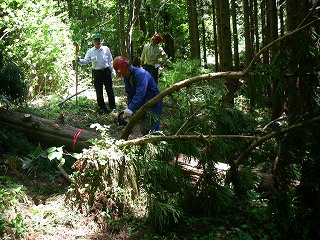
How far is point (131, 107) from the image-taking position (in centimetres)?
571

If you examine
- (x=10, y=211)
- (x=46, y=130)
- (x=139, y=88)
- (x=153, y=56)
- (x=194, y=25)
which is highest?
(x=194, y=25)

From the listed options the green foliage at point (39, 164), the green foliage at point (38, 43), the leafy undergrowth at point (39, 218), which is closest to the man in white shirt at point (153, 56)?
the green foliage at point (38, 43)

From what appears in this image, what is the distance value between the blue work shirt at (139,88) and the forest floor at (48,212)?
5.95ft

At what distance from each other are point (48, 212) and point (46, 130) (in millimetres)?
2193

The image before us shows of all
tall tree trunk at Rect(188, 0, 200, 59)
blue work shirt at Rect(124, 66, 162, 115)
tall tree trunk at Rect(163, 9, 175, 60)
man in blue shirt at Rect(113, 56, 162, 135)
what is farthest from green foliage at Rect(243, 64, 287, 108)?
tall tree trunk at Rect(163, 9, 175, 60)

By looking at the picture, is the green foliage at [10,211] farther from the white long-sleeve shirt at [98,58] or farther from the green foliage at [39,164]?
the white long-sleeve shirt at [98,58]

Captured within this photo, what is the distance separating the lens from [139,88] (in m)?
5.79

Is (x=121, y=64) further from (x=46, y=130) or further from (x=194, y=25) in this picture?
(x=194, y=25)

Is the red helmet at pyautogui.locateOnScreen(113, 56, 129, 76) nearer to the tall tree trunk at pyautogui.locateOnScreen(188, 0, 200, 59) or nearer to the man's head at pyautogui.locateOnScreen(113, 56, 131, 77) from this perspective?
the man's head at pyautogui.locateOnScreen(113, 56, 131, 77)

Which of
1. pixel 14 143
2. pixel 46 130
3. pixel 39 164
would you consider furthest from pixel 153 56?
pixel 39 164

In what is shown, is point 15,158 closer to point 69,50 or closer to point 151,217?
point 151,217

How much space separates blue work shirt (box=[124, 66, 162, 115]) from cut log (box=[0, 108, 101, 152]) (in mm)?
1006

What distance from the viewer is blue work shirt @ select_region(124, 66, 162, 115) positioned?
572 centimetres

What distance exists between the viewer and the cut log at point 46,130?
6195mm
